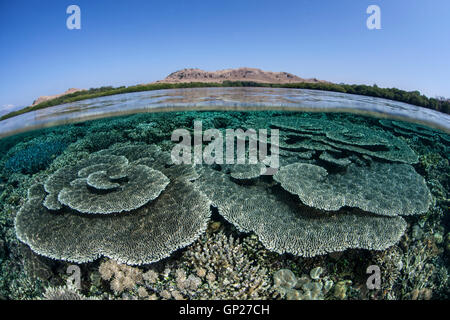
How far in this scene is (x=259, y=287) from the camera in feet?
9.43

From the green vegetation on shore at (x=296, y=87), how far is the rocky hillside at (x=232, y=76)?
76 cm

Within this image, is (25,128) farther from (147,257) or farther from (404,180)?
(404,180)

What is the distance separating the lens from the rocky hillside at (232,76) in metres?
14.9

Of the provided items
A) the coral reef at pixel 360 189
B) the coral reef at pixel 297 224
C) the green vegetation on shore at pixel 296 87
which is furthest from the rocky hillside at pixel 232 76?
the coral reef at pixel 297 224

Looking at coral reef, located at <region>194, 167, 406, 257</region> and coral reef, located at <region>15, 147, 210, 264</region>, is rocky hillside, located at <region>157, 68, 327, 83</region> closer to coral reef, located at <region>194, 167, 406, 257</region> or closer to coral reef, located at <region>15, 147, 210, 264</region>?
coral reef, located at <region>194, 167, 406, 257</region>

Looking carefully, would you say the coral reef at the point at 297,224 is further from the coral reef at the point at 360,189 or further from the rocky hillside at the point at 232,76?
the rocky hillside at the point at 232,76

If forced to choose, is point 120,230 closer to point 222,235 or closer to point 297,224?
point 222,235

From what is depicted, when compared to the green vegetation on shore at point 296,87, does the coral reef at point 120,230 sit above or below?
below

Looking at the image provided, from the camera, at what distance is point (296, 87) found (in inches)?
545

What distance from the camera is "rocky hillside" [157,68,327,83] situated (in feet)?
48.9

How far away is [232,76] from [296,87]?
15.4 ft

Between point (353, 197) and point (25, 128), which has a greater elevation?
point (25, 128)

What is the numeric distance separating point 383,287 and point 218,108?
13784 millimetres
